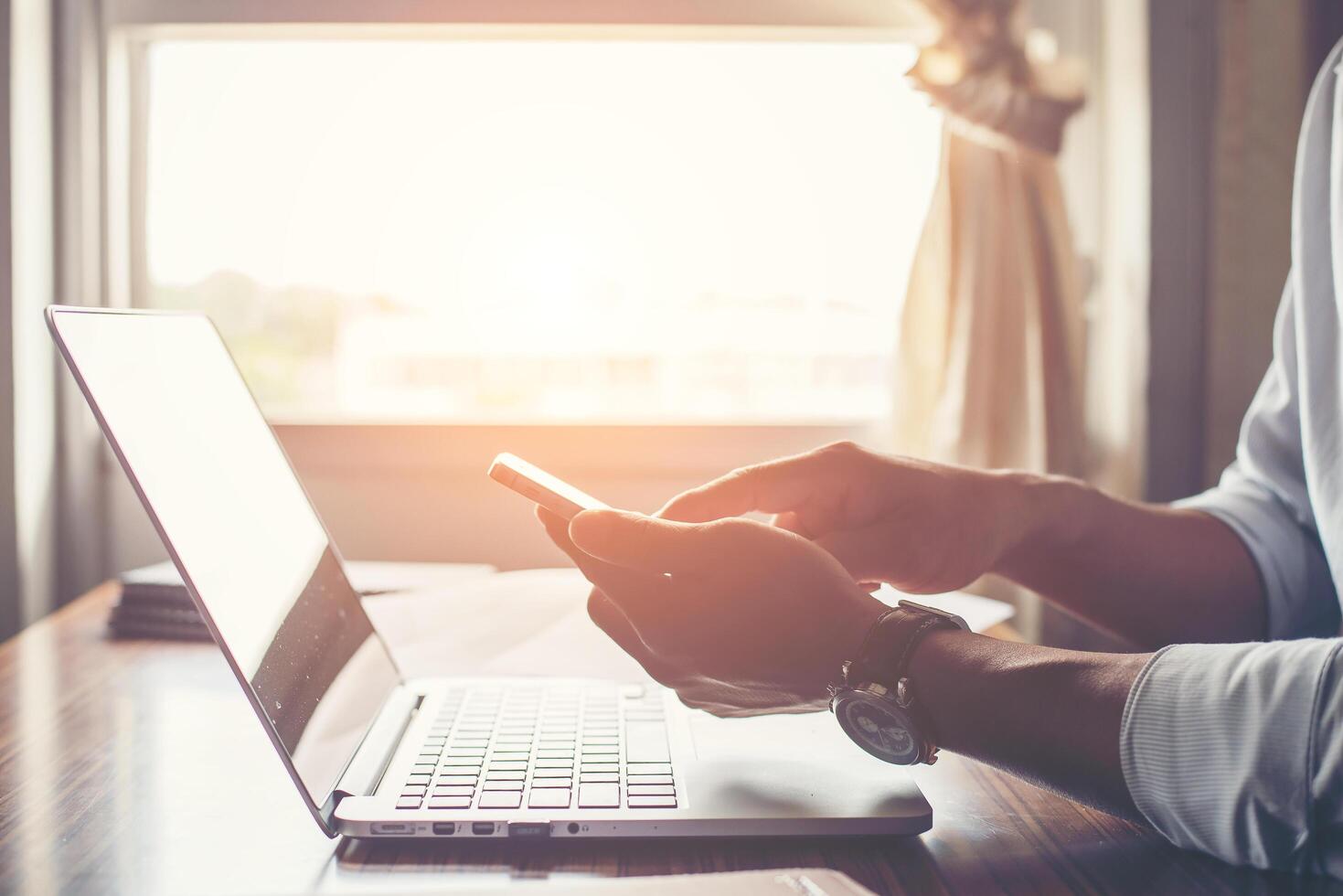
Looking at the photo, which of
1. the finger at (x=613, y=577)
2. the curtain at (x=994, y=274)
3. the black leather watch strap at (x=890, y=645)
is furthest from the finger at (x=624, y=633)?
the curtain at (x=994, y=274)

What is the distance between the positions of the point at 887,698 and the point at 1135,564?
36 cm

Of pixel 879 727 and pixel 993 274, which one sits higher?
pixel 993 274

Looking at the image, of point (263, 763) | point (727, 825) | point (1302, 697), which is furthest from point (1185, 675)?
point (263, 763)

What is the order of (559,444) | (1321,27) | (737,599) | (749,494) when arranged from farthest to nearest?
(559,444) → (1321,27) → (749,494) → (737,599)

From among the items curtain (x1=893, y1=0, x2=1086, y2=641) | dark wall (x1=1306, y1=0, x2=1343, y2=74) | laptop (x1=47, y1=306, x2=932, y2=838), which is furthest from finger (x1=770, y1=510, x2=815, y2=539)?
dark wall (x1=1306, y1=0, x2=1343, y2=74)

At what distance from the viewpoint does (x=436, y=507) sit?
1.49 m

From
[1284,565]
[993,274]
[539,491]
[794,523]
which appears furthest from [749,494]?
[993,274]

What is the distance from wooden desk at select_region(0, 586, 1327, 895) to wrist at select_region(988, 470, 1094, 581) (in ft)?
0.75

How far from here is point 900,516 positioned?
2.57 ft

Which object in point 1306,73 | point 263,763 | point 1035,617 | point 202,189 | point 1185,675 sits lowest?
point 1035,617

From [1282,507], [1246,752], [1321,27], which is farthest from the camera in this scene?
[1321,27]

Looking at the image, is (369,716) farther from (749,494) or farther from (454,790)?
(749,494)

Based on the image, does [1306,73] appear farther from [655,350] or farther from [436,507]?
[436,507]

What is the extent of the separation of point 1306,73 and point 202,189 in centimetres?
148
